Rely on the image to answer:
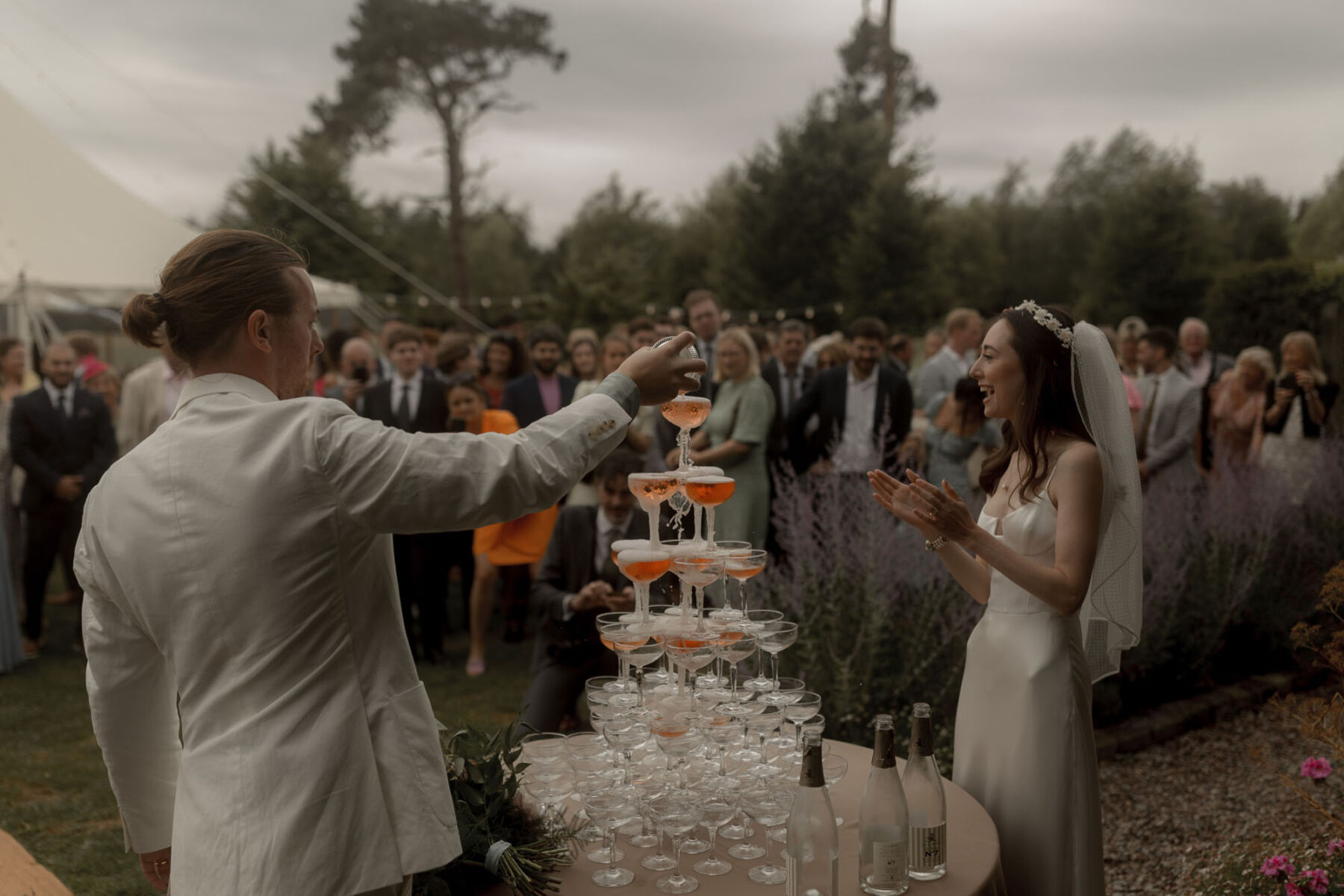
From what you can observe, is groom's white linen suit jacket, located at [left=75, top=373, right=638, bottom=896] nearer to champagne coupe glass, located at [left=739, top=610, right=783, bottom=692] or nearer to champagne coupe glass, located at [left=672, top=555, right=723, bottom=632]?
champagne coupe glass, located at [left=672, top=555, right=723, bottom=632]

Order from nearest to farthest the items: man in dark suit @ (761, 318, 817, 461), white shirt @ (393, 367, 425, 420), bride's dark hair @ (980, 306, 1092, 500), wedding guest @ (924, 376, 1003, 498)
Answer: bride's dark hair @ (980, 306, 1092, 500) → wedding guest @ (924, 376, 1003, 498) → white shirt @ (393, 367, 425, 420) → man in dark suit @ (761, 318, 817, 461)

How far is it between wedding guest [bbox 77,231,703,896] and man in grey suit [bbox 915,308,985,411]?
18.1 ft

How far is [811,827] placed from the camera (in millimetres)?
1888

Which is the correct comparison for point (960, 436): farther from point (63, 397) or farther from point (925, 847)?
point (63, 397)

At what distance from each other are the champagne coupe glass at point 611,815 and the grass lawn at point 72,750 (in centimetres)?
38

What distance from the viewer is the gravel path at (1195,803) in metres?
3.78

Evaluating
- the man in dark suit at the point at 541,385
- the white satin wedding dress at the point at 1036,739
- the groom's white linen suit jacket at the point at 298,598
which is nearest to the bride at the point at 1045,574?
the white satin wedding dress at the point at 1036,739

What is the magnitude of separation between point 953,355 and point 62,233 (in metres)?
9.30

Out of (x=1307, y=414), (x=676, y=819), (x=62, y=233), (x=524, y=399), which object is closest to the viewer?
(x=676, y=819)

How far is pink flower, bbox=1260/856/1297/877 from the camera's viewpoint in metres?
2.42

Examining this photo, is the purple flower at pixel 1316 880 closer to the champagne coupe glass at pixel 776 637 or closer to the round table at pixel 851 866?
the round table at pixel 851 866

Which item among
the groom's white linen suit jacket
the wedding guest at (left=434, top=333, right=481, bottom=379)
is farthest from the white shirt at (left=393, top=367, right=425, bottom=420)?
the groom's white linen suit jacket

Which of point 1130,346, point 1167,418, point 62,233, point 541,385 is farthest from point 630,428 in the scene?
point 62,233

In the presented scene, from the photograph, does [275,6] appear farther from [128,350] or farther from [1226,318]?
[1226,318]
